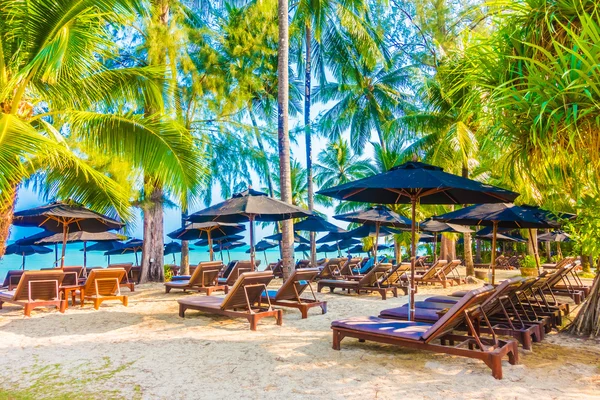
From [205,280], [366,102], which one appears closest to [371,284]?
[205,280]

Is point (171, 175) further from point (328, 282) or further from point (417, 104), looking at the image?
point (417, 104)

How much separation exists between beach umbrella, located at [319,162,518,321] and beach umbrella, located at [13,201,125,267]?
553cm

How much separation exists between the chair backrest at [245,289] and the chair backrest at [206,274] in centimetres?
320

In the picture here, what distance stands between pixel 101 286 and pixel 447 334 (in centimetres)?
645

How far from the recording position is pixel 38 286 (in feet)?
25.2

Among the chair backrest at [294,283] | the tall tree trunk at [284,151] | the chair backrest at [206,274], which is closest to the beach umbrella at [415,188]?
the chair backrest at [294,283]

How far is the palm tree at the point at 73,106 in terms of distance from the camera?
5703 mm

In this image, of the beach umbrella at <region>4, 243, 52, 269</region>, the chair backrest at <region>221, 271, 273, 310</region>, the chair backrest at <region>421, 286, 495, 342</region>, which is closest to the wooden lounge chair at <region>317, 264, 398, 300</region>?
the chair backrest at <region>221, 271, 273, 310</region>

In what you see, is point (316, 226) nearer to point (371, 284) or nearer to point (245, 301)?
point (371, 284)

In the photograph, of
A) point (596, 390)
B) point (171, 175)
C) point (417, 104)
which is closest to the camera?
point (596, 390)

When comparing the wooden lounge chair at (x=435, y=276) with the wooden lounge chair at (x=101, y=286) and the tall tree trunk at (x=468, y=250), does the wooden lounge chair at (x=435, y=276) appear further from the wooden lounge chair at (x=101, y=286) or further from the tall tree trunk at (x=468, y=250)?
the wooden lounge chair at (x=101, y=286)

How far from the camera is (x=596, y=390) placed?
3836mm

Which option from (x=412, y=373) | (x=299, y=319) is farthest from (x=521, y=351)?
(x=299, y=319)

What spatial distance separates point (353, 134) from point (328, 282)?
1681 cm
